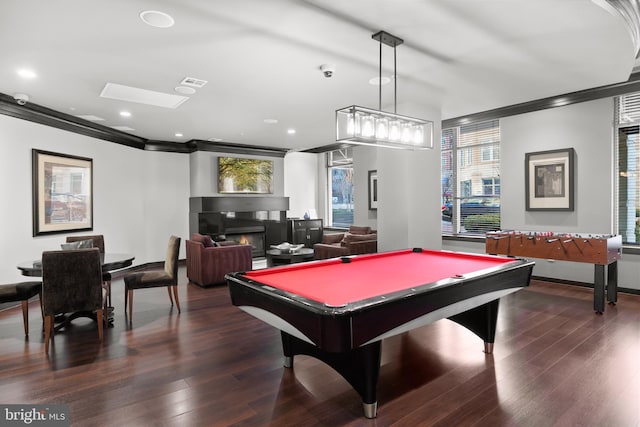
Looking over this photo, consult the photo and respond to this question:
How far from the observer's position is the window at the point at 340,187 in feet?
31.2

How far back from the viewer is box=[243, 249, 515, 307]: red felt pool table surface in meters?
2.25

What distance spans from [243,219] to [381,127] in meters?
5.96

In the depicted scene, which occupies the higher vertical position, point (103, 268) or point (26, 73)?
point (26, 73)

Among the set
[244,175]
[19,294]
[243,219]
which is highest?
[244,175]

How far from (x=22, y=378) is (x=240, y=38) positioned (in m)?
3.18

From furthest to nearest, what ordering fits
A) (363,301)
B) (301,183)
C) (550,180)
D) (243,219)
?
(301,183) < (243,219) < (550,180) < (363,301)

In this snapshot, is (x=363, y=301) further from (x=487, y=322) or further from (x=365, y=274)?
(x=487, y=322)

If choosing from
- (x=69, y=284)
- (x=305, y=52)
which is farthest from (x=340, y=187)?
(x=69, y=284)

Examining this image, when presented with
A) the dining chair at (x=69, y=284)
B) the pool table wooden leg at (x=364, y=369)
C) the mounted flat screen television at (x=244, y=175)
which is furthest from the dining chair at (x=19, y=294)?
the mounted flat screen television at (x=244, y=175)

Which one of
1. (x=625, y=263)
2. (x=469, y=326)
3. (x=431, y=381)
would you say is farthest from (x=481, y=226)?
(x=431, y=381)

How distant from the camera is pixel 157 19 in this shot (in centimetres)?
277

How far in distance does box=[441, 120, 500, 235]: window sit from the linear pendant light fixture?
3.45 m

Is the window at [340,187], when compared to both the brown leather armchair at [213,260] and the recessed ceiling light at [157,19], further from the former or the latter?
the recessed ceiling light at [157,19]

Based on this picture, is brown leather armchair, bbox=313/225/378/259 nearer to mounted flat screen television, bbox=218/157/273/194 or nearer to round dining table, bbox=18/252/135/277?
mounted flat screen television, bbox=218/157/273/194
